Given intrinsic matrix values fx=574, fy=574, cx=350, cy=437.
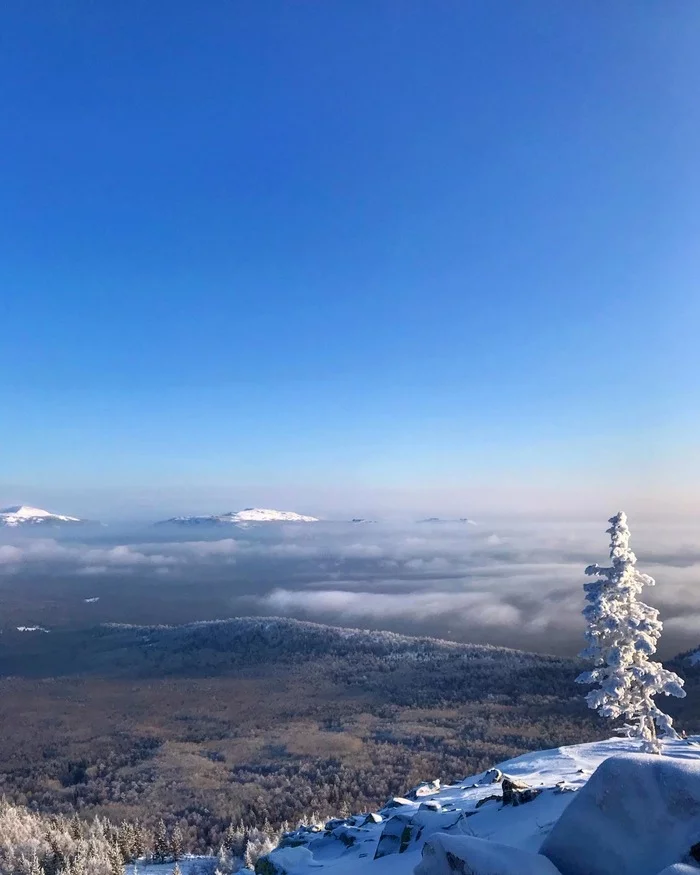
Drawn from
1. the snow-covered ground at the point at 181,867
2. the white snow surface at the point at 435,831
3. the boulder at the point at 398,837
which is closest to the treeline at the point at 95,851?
the snow-covered ground at the point at 181,867

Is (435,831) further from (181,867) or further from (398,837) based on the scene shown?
(181,867)

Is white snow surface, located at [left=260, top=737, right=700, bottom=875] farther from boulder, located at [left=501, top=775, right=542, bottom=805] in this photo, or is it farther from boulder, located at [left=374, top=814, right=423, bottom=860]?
boulder, located at [left=501, top=775, right=542, bottom=805]

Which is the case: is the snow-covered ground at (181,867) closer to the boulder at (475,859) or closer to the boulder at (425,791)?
the boulder at (425,791)

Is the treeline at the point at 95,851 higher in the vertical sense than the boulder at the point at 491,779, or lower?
lower

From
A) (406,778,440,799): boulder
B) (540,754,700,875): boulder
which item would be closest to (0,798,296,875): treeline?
(406,778,440,799): boulder

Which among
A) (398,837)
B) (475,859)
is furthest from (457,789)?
(475,859)

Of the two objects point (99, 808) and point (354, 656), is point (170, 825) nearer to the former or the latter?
point (99, 808)
